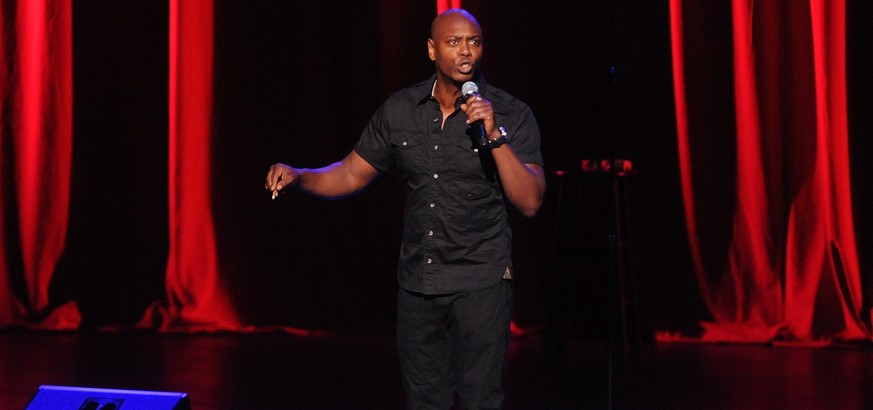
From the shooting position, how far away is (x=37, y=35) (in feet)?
18.9

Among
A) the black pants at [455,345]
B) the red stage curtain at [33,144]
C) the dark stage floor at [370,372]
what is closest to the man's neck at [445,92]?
the black pants at [455,345]

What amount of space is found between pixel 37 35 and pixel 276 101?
1.47 m

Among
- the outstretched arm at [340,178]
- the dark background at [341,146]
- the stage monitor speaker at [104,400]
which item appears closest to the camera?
the stage monitor speaker at [104,400]

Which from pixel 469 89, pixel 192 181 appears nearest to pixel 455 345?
pixel 469 89

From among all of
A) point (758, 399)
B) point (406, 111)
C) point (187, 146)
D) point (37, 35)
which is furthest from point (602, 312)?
point (37, 35)

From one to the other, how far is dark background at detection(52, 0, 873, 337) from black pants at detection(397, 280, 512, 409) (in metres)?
2.13

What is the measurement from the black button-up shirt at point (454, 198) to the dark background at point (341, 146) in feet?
6.90

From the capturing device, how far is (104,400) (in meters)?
2.24

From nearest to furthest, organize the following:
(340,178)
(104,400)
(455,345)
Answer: (104,400) < (455,345) < (340,178)

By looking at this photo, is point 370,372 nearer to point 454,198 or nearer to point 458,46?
point 454,198

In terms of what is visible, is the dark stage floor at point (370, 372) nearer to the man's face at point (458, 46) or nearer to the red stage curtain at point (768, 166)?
Answer: the red stage curtain at point (768, 166)

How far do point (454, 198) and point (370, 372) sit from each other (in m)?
2.16

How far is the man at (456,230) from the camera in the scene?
2.42 m

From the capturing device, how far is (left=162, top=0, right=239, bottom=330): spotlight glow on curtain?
559 cm
